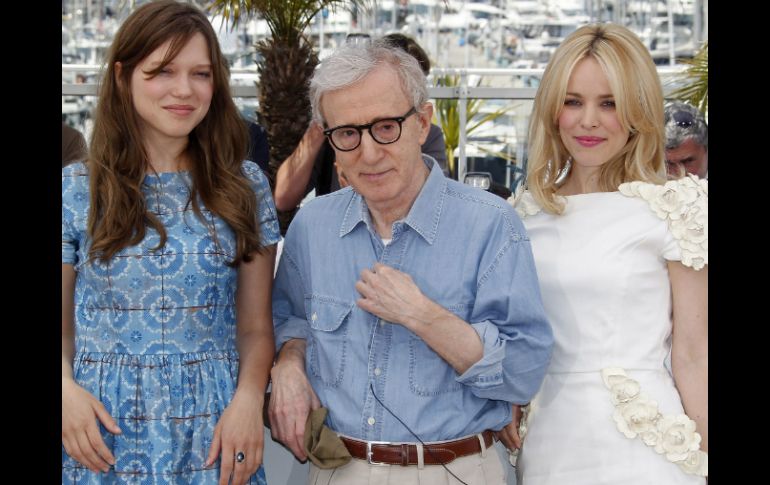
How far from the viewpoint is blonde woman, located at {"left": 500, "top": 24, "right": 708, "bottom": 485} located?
6.37 ft

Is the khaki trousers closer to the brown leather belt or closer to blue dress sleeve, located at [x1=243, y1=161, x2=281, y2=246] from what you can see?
the brown leather belt

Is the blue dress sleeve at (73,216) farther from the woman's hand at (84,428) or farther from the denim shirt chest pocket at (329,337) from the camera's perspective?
the denim shirt chest pocket at (329,337)

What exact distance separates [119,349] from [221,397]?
0.24 meters

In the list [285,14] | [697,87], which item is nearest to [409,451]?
[285,14]

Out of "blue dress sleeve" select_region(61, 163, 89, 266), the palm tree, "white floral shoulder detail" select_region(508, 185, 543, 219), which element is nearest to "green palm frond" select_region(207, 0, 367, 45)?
the palm tree

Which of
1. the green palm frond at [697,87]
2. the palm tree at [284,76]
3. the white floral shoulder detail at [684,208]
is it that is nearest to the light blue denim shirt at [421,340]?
the white floral shoulder detail at [684,208]

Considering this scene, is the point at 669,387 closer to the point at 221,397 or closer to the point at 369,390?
the point at 369,390

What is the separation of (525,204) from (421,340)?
56 centimetres

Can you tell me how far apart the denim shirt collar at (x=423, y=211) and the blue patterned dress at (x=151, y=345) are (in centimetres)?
28

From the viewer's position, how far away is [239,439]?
1.88 meters

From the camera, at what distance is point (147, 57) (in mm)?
1908

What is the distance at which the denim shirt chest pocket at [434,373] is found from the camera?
70.4 inches

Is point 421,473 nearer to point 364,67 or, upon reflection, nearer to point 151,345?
point 151,345
